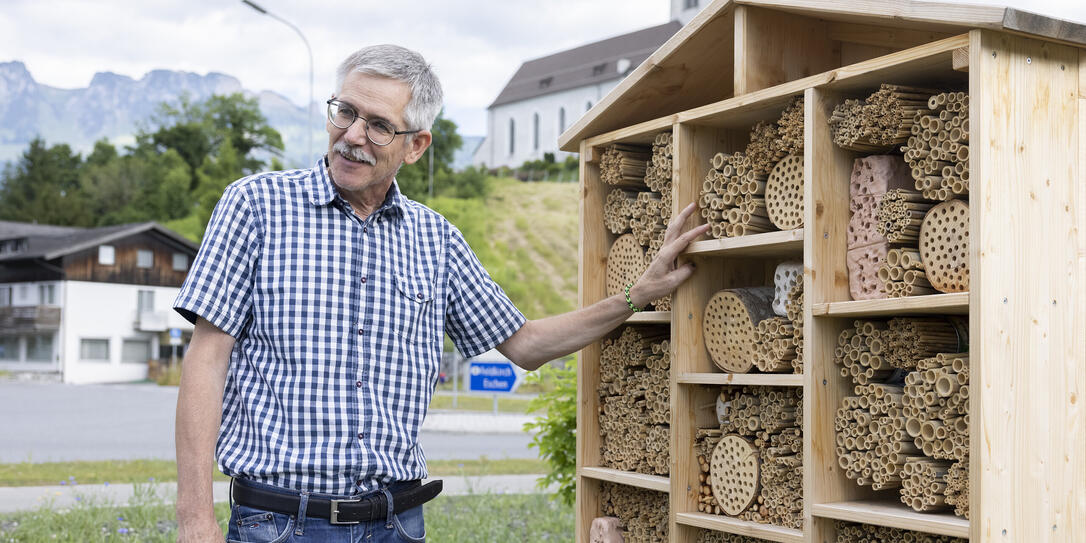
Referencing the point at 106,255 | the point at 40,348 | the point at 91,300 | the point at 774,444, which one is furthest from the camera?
the point at 40,348

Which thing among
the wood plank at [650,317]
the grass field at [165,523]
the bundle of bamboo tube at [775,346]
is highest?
the wood plank at [650,317]

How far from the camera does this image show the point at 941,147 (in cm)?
297

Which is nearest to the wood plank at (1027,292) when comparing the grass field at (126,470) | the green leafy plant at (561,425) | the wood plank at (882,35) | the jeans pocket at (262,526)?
the wood plank at (882,35)

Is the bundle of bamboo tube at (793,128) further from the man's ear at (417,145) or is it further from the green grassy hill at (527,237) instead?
the green grassy hill at (527,237)

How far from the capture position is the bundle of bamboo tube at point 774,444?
3.40m

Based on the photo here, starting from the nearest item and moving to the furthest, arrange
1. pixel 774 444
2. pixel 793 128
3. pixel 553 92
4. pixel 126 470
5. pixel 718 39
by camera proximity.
→ pixel 793 128 < pixel 774 444 < pixel 718 39 < pixel 126 470 < pixel 553 92

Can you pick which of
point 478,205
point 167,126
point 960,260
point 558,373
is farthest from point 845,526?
point 167,126

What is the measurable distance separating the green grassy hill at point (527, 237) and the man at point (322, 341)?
3304 centimetres

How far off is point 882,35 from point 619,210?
1.18 metres

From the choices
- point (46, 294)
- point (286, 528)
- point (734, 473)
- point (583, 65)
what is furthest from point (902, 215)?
point (583, 65)

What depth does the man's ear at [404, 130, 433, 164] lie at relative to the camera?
3.08 m

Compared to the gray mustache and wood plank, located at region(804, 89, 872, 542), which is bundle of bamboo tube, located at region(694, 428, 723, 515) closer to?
wood plank, located at region(804, 89, 872, 542)

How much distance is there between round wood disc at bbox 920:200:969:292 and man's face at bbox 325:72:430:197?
1489mm

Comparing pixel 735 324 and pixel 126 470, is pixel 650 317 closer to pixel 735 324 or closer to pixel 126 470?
pixel 735 324
